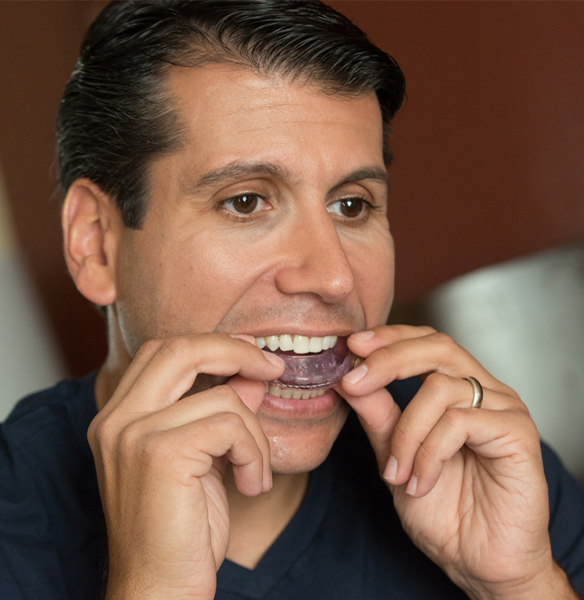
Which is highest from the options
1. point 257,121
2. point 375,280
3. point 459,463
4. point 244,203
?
point 257,121

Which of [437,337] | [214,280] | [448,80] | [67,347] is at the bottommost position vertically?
[67,347]

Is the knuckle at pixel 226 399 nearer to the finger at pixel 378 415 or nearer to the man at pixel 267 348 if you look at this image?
the man at pixel 267 348

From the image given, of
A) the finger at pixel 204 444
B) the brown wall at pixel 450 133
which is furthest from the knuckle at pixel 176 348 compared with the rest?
the brown wall at pixel 450 133

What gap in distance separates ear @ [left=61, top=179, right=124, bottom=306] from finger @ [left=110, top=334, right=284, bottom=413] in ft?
1.53

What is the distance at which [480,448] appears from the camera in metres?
1.23

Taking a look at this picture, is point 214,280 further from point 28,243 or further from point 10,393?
point 28,243

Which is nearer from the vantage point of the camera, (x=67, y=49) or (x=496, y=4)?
(x=496, y=4)

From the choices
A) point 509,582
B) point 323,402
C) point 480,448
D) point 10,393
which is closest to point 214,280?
point 323,402

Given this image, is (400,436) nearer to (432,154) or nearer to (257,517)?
(257,517)

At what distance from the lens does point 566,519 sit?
5.09ft

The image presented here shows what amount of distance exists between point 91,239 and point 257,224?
465 millimetres

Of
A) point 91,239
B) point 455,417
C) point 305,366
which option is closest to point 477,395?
point 455,417

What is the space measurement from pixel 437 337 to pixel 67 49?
9.44 feet

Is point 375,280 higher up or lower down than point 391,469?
higher up
